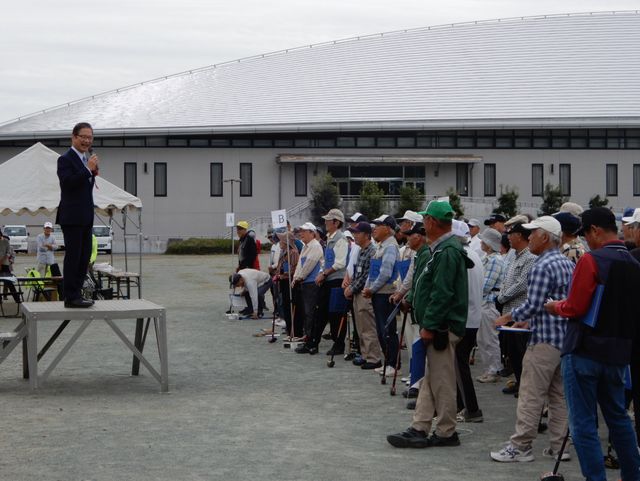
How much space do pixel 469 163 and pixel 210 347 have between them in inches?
1807

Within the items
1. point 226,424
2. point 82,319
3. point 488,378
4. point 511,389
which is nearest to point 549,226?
point 226,424

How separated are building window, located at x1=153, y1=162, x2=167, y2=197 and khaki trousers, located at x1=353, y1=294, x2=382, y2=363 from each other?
46891 mm

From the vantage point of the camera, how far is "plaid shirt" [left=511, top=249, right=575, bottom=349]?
738 centimetres

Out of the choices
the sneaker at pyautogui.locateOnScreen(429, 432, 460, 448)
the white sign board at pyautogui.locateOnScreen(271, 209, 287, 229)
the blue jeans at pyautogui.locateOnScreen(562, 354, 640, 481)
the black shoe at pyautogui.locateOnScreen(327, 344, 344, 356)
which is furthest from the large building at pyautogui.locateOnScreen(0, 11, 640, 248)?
the blue jeans at pyautogui.locateOnScreen(562, 354, 640, 481)

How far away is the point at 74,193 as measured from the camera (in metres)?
10.5

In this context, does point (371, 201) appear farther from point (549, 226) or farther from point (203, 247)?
point (549, 226)

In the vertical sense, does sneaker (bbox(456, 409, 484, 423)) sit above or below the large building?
below

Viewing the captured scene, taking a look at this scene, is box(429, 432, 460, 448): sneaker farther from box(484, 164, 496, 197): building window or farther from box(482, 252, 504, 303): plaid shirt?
box(484, 164, 496, 197): building window

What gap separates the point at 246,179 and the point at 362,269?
46648 mm

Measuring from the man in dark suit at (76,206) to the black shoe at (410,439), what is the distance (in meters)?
4.15

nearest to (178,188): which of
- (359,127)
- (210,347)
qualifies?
(359,127)

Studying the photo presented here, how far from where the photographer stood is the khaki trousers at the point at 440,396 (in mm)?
7957

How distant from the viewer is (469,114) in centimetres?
5834

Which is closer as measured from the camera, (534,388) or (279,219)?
A: (534,388)
